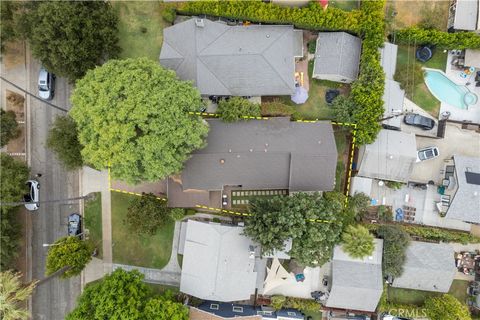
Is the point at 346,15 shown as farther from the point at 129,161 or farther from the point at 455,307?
the point at 455,307

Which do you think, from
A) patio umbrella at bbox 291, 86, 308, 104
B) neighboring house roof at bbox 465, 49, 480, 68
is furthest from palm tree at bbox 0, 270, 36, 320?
neighboring house roof at bbox 465, 49, 480, 68

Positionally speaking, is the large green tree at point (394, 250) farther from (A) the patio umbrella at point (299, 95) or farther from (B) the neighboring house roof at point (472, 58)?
(B) the neighboring house roof at point (472, 58)

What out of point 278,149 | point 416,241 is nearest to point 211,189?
point 278,149

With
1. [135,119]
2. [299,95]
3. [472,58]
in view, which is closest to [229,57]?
[299,95]

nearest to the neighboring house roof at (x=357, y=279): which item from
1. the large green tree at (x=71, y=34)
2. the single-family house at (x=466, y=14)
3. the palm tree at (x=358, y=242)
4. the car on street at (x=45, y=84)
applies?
the palm tree at (x=358, y=242)

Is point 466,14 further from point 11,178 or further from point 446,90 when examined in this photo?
point 11,178

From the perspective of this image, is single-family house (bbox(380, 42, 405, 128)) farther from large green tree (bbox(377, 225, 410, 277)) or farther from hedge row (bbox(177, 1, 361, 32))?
large green tree (bbox(377, 225, 410, 277))
